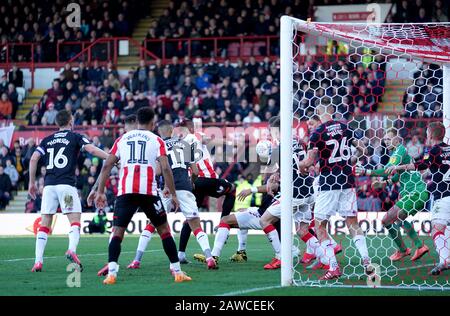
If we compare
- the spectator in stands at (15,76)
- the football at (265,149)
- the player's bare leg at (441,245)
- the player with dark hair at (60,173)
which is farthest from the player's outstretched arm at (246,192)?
the spectator in stands at (15,76)

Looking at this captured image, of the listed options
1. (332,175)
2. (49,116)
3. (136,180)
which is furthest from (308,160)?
(49,116)

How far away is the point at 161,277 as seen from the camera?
10781 millimetres

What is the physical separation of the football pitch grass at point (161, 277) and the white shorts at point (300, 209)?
81 cm

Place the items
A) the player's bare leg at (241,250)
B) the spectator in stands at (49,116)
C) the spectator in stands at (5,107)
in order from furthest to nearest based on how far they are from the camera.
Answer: the spectator in stands at (5,107) < the spectator in stands at (49,116) < the player's bare leg at (241,250)

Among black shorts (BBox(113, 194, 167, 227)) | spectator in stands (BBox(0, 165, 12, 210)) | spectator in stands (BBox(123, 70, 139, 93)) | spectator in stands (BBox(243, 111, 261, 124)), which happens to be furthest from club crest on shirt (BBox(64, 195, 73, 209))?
spectator in stands (BBox(123, 70, 139, 93))

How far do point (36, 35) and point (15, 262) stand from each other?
20.0 meters

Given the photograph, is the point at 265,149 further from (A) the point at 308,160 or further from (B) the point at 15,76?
(B) the point at 15,76

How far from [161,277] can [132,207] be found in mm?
1305

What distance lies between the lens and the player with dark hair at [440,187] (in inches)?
429

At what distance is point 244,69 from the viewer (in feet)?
87.0

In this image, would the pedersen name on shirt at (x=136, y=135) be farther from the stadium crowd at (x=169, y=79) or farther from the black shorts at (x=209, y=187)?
the stadium crowd at (x=169, y=79)

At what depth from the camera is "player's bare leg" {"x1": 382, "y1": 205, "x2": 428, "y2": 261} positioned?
12.8 meters

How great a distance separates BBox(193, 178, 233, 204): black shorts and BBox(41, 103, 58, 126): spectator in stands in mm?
14816

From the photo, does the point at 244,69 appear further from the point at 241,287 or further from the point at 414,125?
the point at 241,287
